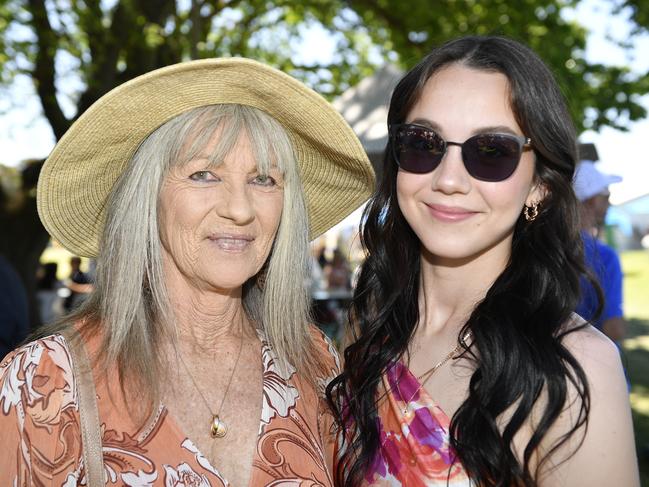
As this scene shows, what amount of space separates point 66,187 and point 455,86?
4.11 ft

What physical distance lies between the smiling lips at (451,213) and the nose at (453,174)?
1.9 inches

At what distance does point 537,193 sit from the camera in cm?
→ 210

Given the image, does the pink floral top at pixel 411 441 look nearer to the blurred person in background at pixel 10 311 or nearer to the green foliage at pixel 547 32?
the blurred person in background at pixel 10 311

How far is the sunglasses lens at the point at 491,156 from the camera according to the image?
1942mm

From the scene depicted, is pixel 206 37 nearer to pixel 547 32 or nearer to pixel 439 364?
pixel 547 32

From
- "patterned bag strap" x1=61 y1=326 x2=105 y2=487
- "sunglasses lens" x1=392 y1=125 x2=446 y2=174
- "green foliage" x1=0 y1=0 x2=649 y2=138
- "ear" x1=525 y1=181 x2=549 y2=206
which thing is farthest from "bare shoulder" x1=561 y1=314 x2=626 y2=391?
"green foliage" x1=0 y1=0 x2=649 y2=138

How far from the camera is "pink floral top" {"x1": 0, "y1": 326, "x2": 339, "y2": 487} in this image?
1.82 metres

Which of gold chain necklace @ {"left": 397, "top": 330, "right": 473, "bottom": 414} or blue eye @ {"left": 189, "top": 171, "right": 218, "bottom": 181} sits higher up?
blue eye @ {"left": 189, "top": 171, "right": 218, "bottom": 181}

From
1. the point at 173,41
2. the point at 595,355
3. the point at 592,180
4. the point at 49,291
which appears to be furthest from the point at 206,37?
the point at 595,355

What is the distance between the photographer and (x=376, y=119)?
744 centimetres

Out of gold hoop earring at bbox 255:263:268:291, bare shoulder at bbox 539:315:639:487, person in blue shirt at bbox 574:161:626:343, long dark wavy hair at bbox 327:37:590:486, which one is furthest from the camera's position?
person in blue shirt at bbox 574:161:626:343

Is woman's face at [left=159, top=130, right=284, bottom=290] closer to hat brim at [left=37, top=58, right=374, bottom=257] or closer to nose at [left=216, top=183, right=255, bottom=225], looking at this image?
nose at [left=216, top=183, right=255, bottom=225]

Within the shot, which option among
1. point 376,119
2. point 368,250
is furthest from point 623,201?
point 368,250

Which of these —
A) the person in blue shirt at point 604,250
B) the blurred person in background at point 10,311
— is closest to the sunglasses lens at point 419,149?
the person in blue shirt at point 604,250
